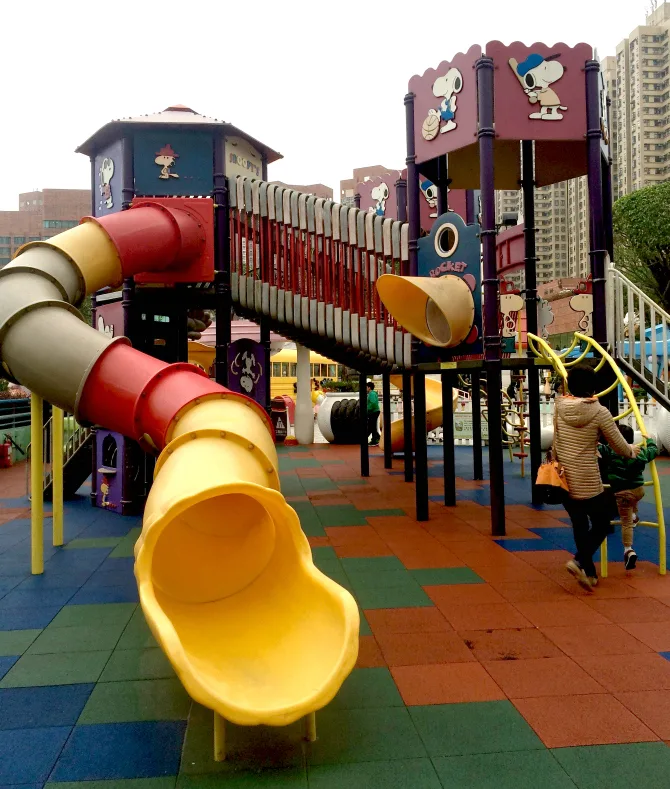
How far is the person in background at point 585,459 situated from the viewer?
554 cm

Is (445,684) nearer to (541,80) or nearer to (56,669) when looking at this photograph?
(56,669)

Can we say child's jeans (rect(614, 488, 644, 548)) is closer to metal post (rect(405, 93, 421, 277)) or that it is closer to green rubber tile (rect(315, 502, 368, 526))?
green rubber tile (rect(315, 502, 368, 526))

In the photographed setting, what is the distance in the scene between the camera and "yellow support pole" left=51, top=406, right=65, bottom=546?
713cm

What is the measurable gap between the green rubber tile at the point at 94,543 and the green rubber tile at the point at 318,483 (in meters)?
4.30

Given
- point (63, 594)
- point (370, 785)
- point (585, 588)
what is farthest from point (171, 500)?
point (585, 588)

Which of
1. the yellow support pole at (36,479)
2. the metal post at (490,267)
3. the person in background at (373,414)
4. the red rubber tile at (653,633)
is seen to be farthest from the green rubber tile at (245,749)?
the person in background at (373,414)

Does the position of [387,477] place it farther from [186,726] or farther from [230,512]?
[186,726]

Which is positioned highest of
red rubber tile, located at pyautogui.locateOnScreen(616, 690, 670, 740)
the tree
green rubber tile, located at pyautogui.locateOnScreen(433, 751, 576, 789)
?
the tree

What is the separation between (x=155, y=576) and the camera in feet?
13.1

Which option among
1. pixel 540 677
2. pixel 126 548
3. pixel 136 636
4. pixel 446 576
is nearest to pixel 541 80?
pixel 446 576

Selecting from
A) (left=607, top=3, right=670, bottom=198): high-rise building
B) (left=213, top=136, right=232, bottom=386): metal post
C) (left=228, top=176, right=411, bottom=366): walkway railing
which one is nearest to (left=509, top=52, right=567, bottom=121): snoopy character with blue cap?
(left=228, top=176, right=411, bottom=366): walkway railing

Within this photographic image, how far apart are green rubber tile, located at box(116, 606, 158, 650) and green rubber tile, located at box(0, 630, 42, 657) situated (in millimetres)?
630

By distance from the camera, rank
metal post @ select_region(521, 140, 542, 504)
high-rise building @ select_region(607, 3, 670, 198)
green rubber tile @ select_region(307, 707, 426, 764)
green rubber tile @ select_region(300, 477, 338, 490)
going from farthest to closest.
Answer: high-rise building @ select_region(607, 3, 670, 198) → green rubber tile @ select_region(300, 477, 338, 490) → metal post @ select_region(521, 140, 542, 504) → green rubber tile @ select_region(307, 707, 426, 764)

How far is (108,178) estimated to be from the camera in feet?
32.1
